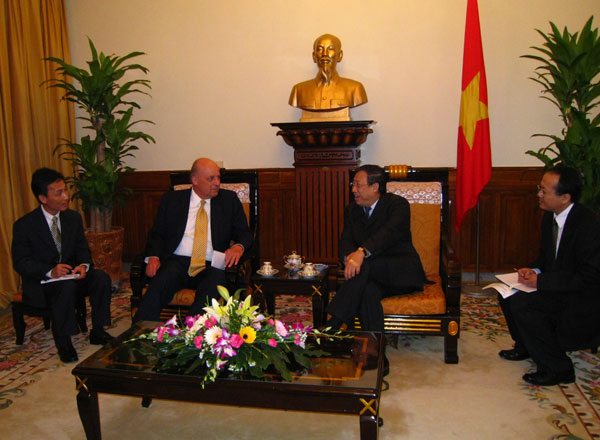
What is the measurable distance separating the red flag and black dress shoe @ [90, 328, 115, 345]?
277 cm

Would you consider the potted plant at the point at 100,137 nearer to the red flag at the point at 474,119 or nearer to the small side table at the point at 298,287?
the small side table at the point at 298,287

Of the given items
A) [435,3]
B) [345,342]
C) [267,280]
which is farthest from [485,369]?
[435,3]

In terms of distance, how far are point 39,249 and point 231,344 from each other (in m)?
1.88

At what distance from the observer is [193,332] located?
1.84 meters

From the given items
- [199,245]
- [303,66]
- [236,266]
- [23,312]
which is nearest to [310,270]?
[236,266]

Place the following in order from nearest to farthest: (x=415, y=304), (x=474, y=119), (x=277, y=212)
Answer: (x=415, y=304)
(x=474, y=119)
(x=277, y=212)

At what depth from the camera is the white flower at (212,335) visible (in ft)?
5.75

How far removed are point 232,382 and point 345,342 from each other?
1.83 ft

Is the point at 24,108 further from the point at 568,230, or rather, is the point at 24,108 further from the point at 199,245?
the point at 568,230

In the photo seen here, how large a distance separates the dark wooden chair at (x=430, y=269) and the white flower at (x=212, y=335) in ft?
4.02

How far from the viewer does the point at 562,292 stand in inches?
101

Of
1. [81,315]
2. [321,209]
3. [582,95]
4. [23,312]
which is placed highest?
[582,95]

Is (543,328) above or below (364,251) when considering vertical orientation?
below

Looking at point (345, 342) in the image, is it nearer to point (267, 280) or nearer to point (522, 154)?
point (267, 280)
